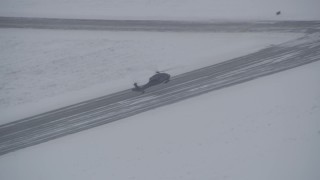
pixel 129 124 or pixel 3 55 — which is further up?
pixel 3 55

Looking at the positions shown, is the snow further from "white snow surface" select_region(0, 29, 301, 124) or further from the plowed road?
"white snow surface" select_region(0, 29, 301, 124)

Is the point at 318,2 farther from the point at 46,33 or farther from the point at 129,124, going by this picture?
the point at 46,33

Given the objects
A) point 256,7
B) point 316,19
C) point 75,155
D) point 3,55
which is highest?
point 3,55

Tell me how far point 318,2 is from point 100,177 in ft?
73.6

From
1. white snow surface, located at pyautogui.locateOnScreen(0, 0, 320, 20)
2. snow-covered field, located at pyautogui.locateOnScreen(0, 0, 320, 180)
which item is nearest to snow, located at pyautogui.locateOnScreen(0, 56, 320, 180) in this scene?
snow-covered field, located at pyautogui.locateOnScreen(0, 0, 320, 180)

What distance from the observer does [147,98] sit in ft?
67.7

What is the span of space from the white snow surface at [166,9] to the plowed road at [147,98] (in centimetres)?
608

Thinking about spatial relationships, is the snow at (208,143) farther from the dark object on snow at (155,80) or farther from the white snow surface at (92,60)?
the white snow surface at (92,60)

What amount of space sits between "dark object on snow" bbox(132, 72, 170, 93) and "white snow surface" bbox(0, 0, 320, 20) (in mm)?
9476

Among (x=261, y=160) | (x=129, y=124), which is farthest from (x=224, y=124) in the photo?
(x=129, y=124)

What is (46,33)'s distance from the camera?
2945 cm

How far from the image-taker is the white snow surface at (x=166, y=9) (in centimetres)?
2773

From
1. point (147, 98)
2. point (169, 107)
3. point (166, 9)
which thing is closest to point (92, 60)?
point (147, 98)

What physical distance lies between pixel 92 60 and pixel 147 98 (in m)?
7.01
